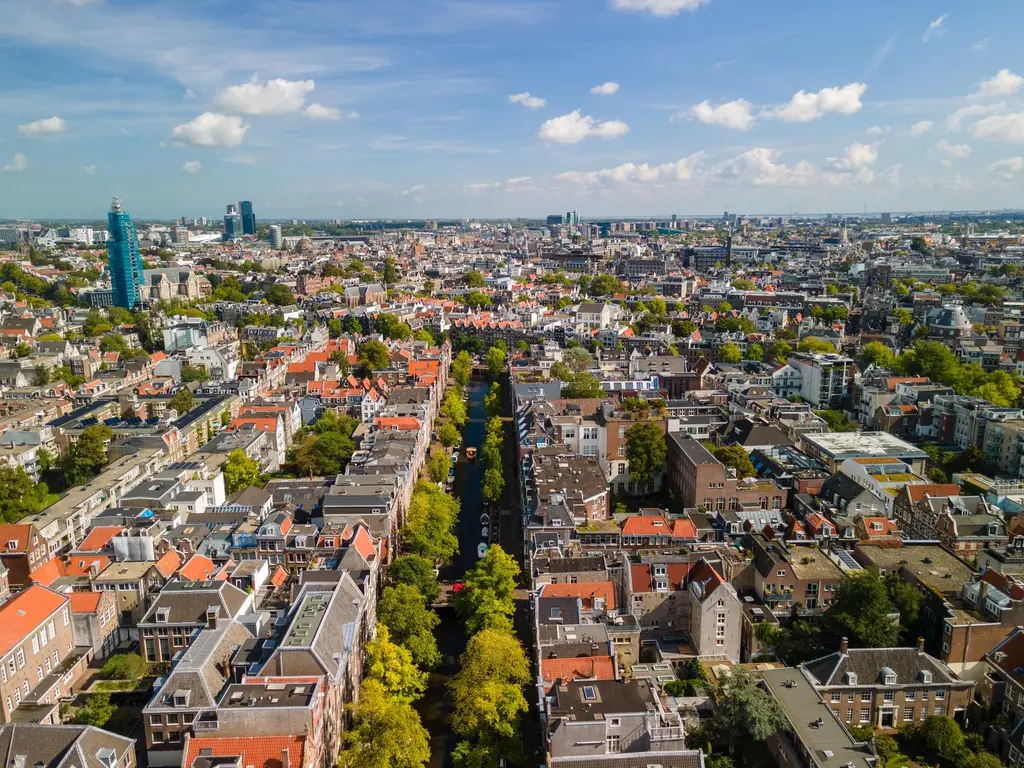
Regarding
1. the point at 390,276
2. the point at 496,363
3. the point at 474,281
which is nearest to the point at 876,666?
the point at 496,363

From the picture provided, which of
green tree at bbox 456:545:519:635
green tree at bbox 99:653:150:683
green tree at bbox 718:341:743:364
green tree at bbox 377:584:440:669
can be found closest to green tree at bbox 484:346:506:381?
green tree at bbox 718:341:743:364

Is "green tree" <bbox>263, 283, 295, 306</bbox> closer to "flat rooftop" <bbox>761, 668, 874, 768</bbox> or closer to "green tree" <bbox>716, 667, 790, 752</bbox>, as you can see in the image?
"flat rooftop" <bbox>761, 668, 874, 768</bbox>

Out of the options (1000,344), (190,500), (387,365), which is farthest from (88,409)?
(1000,344)

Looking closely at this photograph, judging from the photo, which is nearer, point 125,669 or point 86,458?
point 125,669

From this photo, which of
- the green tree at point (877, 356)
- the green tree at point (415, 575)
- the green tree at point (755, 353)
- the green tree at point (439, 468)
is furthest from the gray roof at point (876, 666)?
the green tree at point (755, 353)

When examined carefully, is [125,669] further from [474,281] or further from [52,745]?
[474,281]
